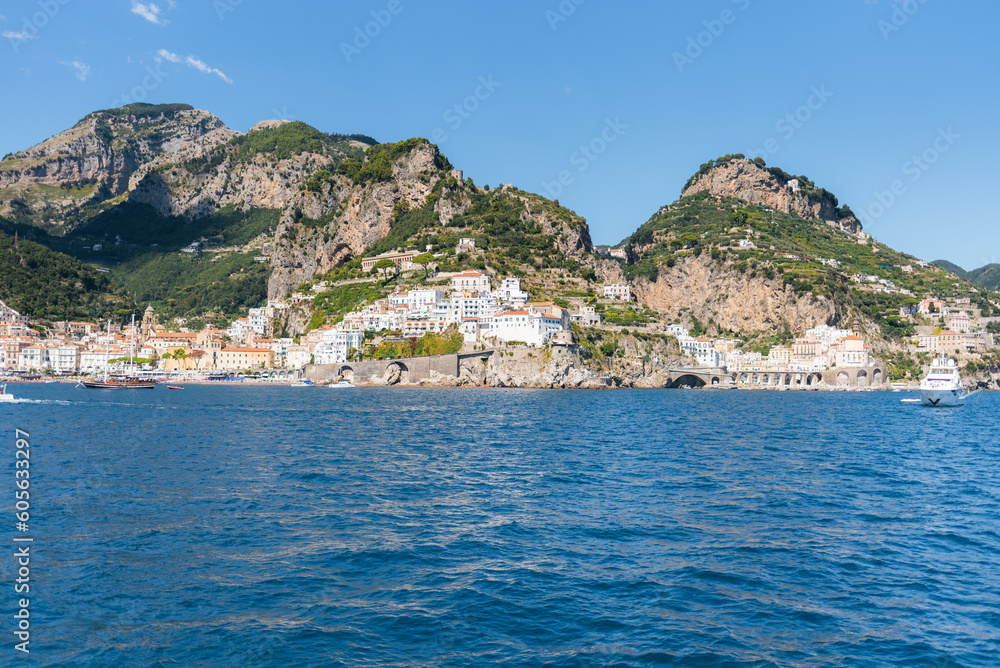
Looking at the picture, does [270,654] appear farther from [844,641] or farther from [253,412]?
[253,412]

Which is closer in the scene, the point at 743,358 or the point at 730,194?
the point at 743,358

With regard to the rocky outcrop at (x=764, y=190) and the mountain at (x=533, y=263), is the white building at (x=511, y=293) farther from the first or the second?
the rocky outcrop at (x=764, y=190)

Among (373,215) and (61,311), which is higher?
(373,215)

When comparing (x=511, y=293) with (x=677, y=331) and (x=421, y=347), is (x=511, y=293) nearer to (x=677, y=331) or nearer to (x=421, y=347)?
(x=421, y=347)


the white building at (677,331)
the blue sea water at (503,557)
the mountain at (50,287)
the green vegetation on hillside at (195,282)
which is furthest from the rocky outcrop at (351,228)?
the blue sea water at (503,557)

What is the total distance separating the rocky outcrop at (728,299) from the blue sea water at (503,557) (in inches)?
4177

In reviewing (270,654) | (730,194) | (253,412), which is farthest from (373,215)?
(270,654)

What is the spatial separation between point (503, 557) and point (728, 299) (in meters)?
138

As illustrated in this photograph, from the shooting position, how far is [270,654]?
351 inches

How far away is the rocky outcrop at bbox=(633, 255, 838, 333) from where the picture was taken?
126 m

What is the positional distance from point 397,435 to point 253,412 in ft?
58.1

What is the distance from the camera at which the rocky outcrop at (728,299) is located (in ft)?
413

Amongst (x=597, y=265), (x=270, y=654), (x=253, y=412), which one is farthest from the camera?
(x=597, y=265)

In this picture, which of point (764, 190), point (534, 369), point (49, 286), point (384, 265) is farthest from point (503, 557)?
point (764, 190)
